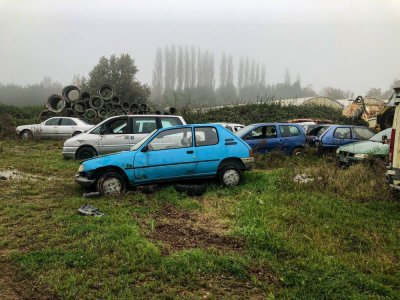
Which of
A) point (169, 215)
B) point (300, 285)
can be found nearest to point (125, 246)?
point (169, 215)

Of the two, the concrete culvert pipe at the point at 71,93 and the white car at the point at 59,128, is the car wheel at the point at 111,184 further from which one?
the concrete culvert pipe at the point at 71,93

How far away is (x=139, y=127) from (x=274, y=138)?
4.78 metres

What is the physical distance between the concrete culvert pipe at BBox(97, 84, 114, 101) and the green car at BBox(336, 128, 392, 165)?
1702 cm

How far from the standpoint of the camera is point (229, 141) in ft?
28.1

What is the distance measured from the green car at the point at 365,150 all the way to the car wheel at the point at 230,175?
3.78 metres

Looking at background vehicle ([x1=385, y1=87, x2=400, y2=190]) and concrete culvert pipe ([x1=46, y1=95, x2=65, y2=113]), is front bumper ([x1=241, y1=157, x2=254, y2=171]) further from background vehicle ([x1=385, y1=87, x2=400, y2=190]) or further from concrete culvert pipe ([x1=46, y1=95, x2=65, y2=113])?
concrete culvert pipe ([x1=46, y1=95, x2=65, y2=113])

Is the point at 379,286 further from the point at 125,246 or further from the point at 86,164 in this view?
the point at 86,164

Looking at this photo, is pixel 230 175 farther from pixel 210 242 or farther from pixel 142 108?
pixel 142 108

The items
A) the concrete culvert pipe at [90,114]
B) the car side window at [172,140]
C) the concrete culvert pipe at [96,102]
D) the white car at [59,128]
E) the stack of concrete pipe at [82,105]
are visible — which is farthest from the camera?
the concrete culvert pipe at [96,102]

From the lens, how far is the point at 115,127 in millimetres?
11914

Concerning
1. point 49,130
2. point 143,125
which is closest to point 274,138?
point 143,125

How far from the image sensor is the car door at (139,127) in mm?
11656

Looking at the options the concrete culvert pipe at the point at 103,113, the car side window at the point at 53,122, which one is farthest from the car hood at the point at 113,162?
the concrete culvert pipe at the point at 103,113

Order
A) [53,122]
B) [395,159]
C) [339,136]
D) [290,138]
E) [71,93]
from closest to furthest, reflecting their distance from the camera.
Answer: [395,159] → [339,136] → [290,138] → [53,122] → [71,93]
